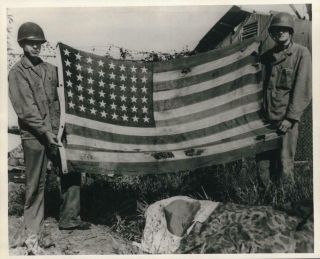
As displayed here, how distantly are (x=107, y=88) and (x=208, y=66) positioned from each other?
3.15 ft

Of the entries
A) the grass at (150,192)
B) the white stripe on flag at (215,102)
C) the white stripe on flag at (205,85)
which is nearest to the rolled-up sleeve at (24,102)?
the grass at (150,192)

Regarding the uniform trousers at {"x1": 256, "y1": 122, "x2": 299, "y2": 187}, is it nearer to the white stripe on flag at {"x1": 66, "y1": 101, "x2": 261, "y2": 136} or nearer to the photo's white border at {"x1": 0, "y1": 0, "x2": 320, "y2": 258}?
the photo's white border at {"x1": 0, "y1": 0, "x2": 320, "y2": 258}

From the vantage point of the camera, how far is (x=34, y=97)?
475cm

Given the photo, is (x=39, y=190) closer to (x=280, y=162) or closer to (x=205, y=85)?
(x=205, y=85)

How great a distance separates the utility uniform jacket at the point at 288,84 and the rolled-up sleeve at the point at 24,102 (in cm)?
209

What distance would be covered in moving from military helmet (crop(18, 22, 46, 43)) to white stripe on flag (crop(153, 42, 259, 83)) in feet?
3.69

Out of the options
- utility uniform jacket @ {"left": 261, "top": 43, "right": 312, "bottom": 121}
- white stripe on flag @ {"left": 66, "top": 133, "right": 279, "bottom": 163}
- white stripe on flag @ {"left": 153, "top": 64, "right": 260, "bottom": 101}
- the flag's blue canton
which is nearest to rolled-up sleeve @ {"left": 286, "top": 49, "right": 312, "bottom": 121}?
utility uniform jacket @ {"left": 261, "top": 43, "right": 312, "bottom": 121}

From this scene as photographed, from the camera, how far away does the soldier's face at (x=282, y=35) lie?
4.79 metres

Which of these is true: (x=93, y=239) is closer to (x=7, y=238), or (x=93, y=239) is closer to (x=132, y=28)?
(x=7, y=238)

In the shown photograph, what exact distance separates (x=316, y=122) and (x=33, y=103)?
2626 millimetres

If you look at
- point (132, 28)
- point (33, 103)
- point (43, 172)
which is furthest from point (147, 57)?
point (43, 172)

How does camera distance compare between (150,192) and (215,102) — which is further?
(150,192)

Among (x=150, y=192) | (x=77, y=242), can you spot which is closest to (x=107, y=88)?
(x=150, y=192)

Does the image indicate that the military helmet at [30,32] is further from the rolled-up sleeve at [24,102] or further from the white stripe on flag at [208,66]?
the white stripe on flag at [208,66]
